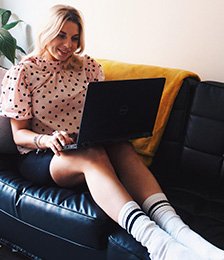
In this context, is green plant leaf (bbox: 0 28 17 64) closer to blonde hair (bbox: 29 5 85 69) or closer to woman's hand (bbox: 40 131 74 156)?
blonde hair (bbox: 29 5 85 69)

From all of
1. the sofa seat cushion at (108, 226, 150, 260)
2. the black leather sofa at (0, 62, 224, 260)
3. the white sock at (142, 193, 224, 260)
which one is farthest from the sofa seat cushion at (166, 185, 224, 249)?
the sofa seat cushion at (108, 226, 150, 260)

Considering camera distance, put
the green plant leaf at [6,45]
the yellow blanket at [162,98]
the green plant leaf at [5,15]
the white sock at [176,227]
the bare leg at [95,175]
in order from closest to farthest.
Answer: the white sock at [176,227]
the bare leg at [95,175]
the yellow blanket at [162,98]
the green plant leaf at [6,45]
the green plant leaf at [5,15]

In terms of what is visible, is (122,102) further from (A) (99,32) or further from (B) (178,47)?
(A) (99,32)

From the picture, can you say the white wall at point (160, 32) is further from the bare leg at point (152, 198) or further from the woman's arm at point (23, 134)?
the woman's arm at point (23, 134)

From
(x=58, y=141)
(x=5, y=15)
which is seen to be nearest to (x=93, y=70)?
(x=58, y=141)

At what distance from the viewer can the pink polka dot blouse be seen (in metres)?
1.51

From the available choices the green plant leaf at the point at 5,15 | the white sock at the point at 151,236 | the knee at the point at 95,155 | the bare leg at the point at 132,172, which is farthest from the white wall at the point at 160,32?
the white sock at the point at 151,236

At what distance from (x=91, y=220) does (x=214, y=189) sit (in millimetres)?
603

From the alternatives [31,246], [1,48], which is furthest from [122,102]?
[1,48]

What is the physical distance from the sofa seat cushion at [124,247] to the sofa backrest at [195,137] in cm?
51

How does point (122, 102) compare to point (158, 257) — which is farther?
point (122, 102)

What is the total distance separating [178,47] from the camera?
6.24ft

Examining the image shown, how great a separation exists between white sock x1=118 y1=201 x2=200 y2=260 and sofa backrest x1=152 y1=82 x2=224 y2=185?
1.72 ft

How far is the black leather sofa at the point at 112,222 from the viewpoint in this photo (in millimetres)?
1272
